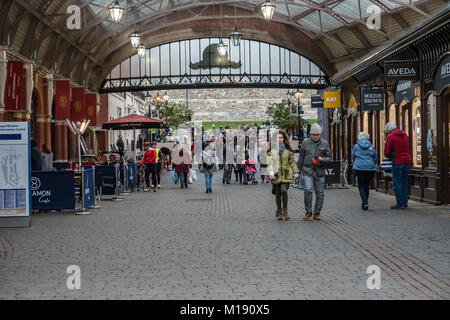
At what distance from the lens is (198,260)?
7938 mm

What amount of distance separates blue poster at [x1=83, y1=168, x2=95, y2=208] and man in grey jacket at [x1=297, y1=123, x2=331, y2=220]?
206 inches

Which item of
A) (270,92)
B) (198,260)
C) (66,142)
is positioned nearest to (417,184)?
(198,260)

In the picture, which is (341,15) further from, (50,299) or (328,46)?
(50,299)

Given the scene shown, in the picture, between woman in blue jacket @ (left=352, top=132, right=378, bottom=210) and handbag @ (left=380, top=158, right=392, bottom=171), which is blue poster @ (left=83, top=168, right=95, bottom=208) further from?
handbag @ (left=380, top=158, right=392, bottom=171)

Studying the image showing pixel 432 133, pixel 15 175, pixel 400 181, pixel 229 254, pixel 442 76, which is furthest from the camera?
pixel 432 133

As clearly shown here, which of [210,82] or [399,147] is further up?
[210,82]

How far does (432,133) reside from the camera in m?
15.2

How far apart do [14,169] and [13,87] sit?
11.2 meters

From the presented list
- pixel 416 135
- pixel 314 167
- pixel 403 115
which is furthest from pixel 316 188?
pixel 403 115

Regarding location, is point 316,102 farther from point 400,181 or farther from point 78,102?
point 400,181

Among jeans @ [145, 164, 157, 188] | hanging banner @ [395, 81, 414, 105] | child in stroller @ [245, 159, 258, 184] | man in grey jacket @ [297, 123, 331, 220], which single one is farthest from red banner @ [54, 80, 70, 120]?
man in grey jacket @ [297, 123, 331, 220]

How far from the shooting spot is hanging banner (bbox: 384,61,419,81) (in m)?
15.5
